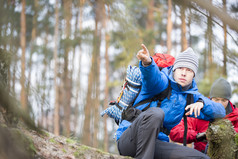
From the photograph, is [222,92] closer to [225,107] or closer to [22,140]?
[225,107]

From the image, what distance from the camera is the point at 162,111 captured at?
2.21 m

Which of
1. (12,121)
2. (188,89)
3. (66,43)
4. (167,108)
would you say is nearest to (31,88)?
(12,121)

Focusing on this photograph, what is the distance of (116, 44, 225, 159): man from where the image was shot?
6.97 feet

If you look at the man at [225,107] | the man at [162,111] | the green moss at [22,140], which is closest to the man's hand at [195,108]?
the man at [162,111]

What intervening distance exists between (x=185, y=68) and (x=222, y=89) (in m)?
1.09

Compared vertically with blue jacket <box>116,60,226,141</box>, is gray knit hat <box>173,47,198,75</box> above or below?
above

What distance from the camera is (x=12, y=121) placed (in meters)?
1.37

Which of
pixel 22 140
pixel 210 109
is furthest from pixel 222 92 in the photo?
pixel 22 140

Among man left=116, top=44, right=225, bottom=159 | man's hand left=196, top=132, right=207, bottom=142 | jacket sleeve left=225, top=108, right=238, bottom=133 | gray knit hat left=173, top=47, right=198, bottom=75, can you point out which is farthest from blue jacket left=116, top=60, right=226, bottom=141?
jacket sleeve left=225, top=108, right=238, bottom=133

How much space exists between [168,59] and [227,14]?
158 cm

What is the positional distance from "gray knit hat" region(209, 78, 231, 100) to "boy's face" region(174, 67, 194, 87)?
38.4 inches

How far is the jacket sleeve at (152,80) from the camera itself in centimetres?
215

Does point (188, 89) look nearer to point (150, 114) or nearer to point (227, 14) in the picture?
point (150, 114)

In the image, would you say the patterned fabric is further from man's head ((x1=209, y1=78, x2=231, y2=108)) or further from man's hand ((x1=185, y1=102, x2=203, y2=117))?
man's head ((x1=209, y1=78, x2=231, y2=108))
